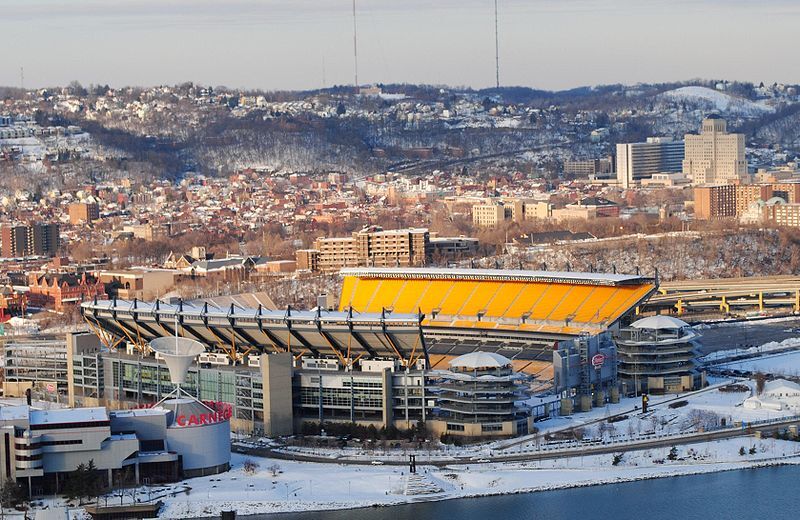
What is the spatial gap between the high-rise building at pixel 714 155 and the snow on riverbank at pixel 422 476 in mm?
82631

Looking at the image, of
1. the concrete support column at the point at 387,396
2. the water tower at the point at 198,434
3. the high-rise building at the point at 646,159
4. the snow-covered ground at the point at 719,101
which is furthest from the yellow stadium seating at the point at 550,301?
the snow-covered ground at the point at 719,101

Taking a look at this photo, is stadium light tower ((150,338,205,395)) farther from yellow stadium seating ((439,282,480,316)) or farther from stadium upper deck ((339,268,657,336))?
yellow stadium seating ((439,282,480,316))

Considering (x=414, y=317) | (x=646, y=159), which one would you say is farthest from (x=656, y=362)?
(x=646, y=159)

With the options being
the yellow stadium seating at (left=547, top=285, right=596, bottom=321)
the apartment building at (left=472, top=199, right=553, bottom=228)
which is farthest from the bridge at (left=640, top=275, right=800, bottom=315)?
the apartment building at (left=472, top=199, right=553, bottom=228)

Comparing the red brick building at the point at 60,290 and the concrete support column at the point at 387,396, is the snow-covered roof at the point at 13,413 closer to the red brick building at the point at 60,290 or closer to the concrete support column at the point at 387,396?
the concrete support column at the point at 387,396

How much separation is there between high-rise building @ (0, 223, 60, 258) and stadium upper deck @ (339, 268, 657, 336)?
39.4 m

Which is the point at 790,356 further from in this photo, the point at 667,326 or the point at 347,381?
the point at 347,381

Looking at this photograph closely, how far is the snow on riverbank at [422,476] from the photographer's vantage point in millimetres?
34062

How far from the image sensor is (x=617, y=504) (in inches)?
1337

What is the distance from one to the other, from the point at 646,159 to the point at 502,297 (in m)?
77.9

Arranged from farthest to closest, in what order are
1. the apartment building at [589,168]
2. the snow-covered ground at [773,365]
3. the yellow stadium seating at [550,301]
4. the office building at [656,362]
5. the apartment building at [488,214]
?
the apartment building at [589,168], the apartment building at [488,214], the yellow stadium seating at [550,301], the snow-covered ground at [773,365], the office building at [656,362]

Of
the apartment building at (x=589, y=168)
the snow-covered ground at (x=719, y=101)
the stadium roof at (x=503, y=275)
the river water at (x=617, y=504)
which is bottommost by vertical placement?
the river water at (x=617, y=504)

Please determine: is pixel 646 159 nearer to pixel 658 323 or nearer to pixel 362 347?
pixel 658 323

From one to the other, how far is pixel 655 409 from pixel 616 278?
23.1 feet
